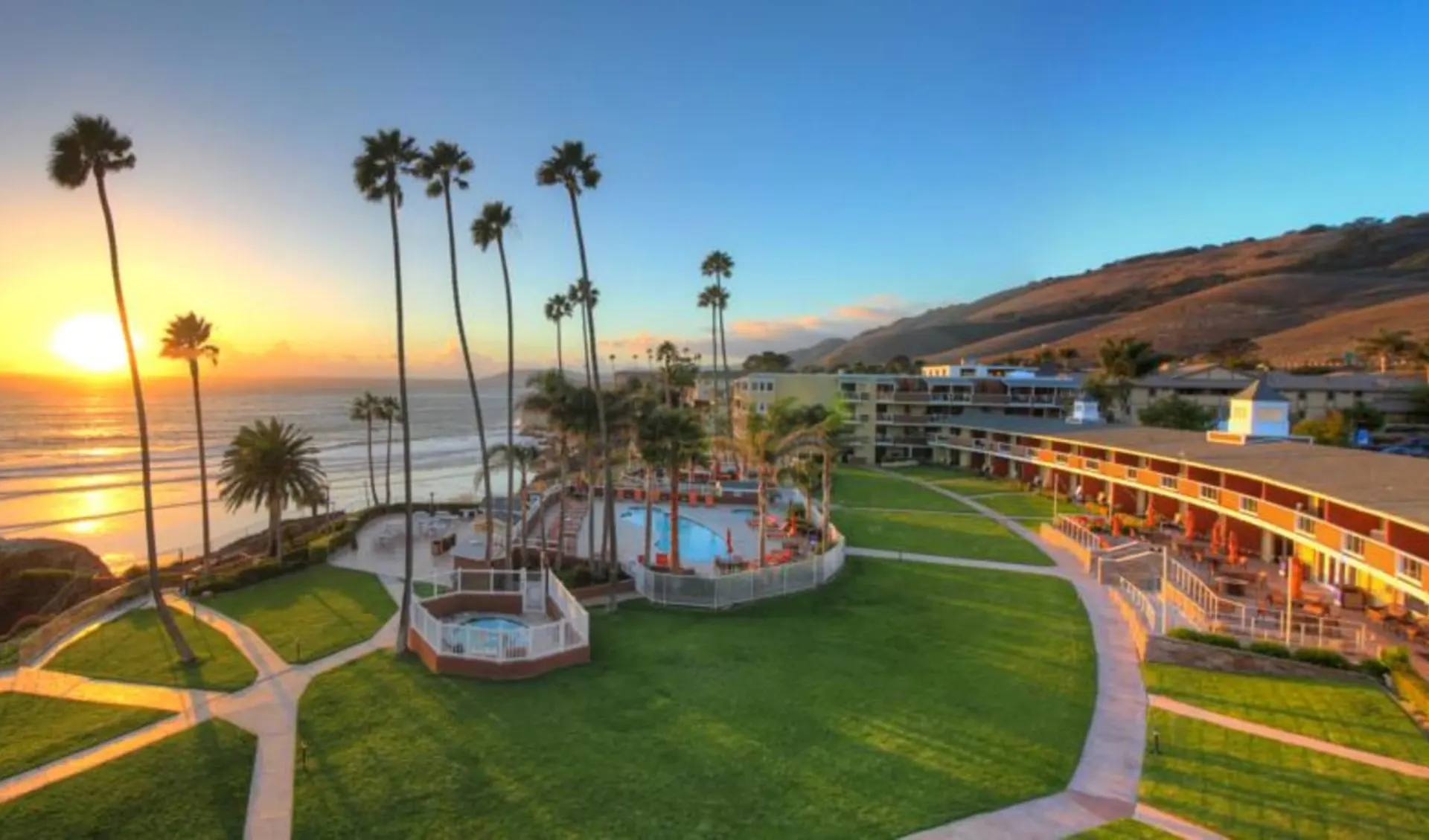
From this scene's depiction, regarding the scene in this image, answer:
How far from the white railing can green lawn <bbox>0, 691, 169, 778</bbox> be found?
1375cm

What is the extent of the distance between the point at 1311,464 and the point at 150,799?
35.0 m

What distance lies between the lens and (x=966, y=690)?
1770 centimetres

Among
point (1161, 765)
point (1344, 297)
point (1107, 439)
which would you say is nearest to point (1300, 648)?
point (1161, 765)

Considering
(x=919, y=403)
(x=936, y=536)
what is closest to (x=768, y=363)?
(x=919, y=403)

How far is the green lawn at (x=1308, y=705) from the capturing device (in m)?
15.1

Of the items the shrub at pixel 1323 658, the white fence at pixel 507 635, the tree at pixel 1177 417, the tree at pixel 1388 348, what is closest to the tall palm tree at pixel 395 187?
the white fence at pixel 507 635

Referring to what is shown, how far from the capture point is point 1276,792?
1320 cm

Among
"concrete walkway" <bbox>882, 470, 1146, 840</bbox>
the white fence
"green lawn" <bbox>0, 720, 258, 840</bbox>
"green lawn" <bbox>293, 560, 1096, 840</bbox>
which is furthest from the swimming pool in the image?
"green lawn" <bbox>0, 720, 258, 840</bbox>

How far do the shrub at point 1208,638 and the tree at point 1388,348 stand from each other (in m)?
83.9

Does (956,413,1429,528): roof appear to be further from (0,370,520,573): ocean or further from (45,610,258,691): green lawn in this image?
(0,370,520,573): ocean

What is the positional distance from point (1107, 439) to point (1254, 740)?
2859 cm

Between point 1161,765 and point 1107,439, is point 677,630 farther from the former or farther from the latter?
point 1107,439

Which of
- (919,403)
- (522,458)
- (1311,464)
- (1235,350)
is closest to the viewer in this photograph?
(1311,464)

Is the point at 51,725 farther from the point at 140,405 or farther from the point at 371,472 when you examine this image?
the point at 371,472
